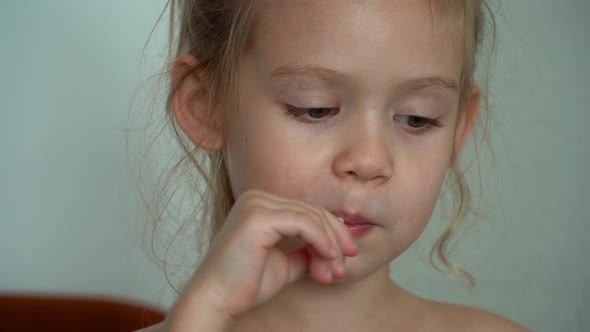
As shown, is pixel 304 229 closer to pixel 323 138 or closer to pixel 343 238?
pixel 343 238

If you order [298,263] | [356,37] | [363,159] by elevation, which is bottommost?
[298,263]

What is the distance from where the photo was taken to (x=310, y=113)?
39.6 inches

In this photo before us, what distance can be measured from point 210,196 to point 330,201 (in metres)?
0.41

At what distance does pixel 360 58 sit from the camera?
97 centimetres

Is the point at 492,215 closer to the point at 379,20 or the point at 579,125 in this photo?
the point at 579,125

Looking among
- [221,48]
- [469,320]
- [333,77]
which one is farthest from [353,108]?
[469,320]

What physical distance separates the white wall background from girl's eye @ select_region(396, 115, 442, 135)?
886 mm

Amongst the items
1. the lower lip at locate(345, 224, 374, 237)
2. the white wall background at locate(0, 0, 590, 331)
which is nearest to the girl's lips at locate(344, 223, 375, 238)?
the lower lip at locate(345, 224, 374, 237)

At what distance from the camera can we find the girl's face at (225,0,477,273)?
98 cm

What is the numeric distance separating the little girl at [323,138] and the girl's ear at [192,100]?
5 centimetres

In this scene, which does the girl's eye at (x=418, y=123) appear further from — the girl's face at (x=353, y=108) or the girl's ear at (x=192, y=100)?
the girl's ear at (x=192, y=100)

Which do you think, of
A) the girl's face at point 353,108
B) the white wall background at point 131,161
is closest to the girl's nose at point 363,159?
the girl's face at point 353,108

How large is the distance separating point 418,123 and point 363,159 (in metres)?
0.14

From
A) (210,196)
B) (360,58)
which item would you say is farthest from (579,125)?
(360,58)
